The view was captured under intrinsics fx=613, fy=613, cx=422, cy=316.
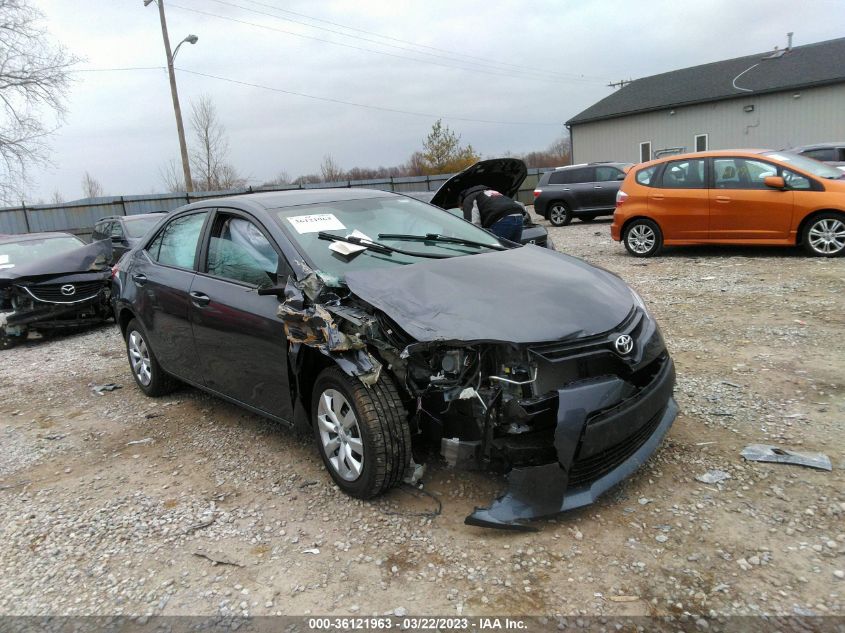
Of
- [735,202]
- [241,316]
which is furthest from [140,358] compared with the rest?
[735,202]

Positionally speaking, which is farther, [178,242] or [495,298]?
[178,242]

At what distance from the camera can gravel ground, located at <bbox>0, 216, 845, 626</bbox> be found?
247 cm

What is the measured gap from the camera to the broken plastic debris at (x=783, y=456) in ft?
10.5

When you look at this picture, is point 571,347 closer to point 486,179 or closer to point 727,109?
point 486,179

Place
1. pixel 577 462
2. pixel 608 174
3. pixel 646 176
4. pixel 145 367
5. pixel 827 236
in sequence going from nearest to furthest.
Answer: pixel 577 462 < pixel 145 367 < pixel 827 236 < pixel 646 176 < pixel 608 174

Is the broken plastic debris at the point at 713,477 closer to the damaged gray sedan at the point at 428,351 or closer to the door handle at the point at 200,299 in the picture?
the damaged gray sedan at the point at 428,351

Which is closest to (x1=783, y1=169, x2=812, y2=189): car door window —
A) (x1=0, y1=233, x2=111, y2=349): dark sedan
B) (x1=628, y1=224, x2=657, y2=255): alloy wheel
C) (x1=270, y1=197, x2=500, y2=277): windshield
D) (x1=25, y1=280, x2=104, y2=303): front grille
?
(x1=628, y1=224, x2=657, y2=255): alloy wheel

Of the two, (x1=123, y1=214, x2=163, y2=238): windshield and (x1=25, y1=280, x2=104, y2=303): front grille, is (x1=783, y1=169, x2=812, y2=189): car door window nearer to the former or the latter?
(x1=25, y1=280, x2=104, y2=303): front grille

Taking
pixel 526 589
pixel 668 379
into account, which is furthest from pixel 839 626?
pixel 668 379

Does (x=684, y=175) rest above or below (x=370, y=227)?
above

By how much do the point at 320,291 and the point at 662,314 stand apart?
451cm

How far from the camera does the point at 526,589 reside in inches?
97.7

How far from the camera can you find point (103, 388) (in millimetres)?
5805

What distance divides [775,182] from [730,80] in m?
21.8
